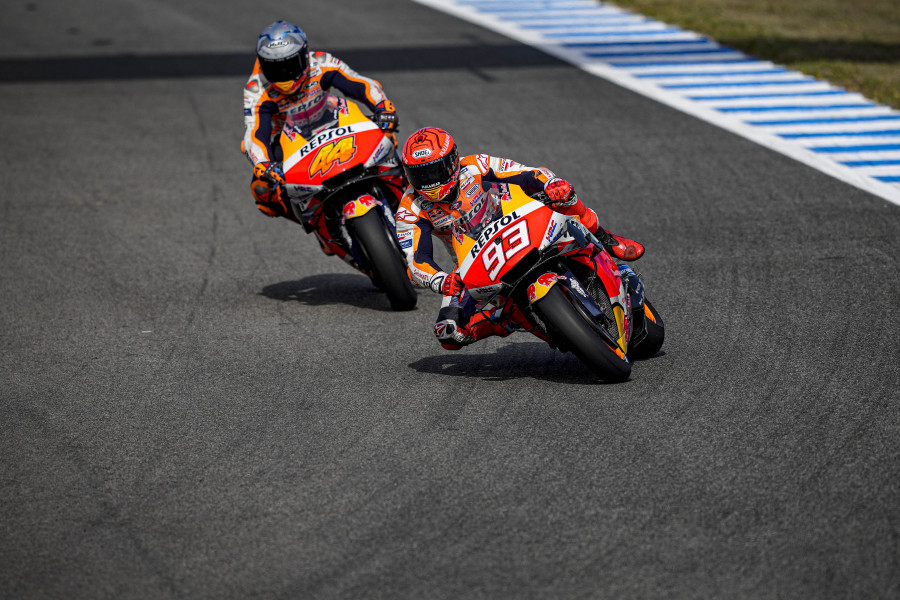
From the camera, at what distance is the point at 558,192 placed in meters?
6.93

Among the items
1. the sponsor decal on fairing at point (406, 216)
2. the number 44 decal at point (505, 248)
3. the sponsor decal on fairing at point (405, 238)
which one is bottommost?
the sponsor decal on fairing at point (405, 238)

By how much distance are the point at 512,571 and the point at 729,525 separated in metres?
1.10

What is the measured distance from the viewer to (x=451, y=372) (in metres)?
7.46

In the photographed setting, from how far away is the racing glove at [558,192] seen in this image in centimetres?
691

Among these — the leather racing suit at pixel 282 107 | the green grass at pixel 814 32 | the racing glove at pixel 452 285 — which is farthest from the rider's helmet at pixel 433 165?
the green grass at pixel 814 32

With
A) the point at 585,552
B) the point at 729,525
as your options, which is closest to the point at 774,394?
the point at 729,525

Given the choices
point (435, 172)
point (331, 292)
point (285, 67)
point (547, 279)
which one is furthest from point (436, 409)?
point (285, 67)

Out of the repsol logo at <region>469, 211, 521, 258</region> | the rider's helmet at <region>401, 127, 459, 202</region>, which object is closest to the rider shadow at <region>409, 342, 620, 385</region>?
the repsol logo at <region>469, 211, 521, 258</region>

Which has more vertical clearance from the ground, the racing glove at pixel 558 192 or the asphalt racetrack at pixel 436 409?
the racing glove at pixel 558 192

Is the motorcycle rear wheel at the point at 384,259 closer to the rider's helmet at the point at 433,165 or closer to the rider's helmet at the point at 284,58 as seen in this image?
the rider's helmet at the point at 284,58

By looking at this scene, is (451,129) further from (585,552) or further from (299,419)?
(585,552)

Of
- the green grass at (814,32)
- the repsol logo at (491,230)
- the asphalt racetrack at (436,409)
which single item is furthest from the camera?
the green grass at (814,32)

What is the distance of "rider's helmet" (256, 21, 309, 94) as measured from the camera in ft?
30.2

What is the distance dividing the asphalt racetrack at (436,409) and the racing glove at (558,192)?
3.91 feet
